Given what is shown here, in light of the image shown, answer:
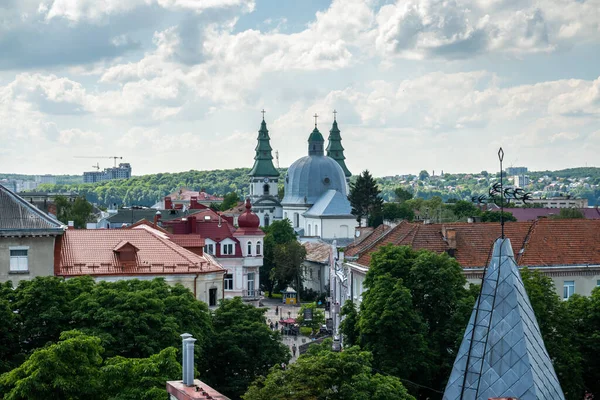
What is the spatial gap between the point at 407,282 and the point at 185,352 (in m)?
24.3

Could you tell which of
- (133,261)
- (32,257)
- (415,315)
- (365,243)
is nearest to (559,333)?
(415,315)

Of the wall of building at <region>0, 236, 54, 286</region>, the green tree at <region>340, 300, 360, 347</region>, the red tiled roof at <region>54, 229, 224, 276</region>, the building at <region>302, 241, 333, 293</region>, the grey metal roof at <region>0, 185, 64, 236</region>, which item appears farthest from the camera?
the building at <region>302, 241, 333, 293</region>

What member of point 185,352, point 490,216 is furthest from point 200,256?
point 490,216

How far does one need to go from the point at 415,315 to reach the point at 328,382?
512 inches

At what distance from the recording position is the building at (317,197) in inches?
6722

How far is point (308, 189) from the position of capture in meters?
185

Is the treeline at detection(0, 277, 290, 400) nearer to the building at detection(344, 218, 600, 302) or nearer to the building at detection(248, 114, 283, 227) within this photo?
the building at detection(344, 218, 600, 302)

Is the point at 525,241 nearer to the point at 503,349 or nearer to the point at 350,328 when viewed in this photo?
the point at 350,328

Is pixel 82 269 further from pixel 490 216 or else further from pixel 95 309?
pixel 490 216

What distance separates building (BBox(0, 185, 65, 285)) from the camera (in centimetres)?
5759

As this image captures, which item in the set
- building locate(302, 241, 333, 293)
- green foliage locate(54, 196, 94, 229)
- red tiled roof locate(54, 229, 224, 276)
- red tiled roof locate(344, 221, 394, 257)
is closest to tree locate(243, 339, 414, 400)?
red tiled roof locate(54, 229, 224, 276)

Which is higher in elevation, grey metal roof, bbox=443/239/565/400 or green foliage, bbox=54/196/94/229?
green foliage, bbox=54/196/94/229

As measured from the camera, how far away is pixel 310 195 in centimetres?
18425

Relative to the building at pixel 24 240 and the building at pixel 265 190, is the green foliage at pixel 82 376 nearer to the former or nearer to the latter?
the building at pixel 24 240
